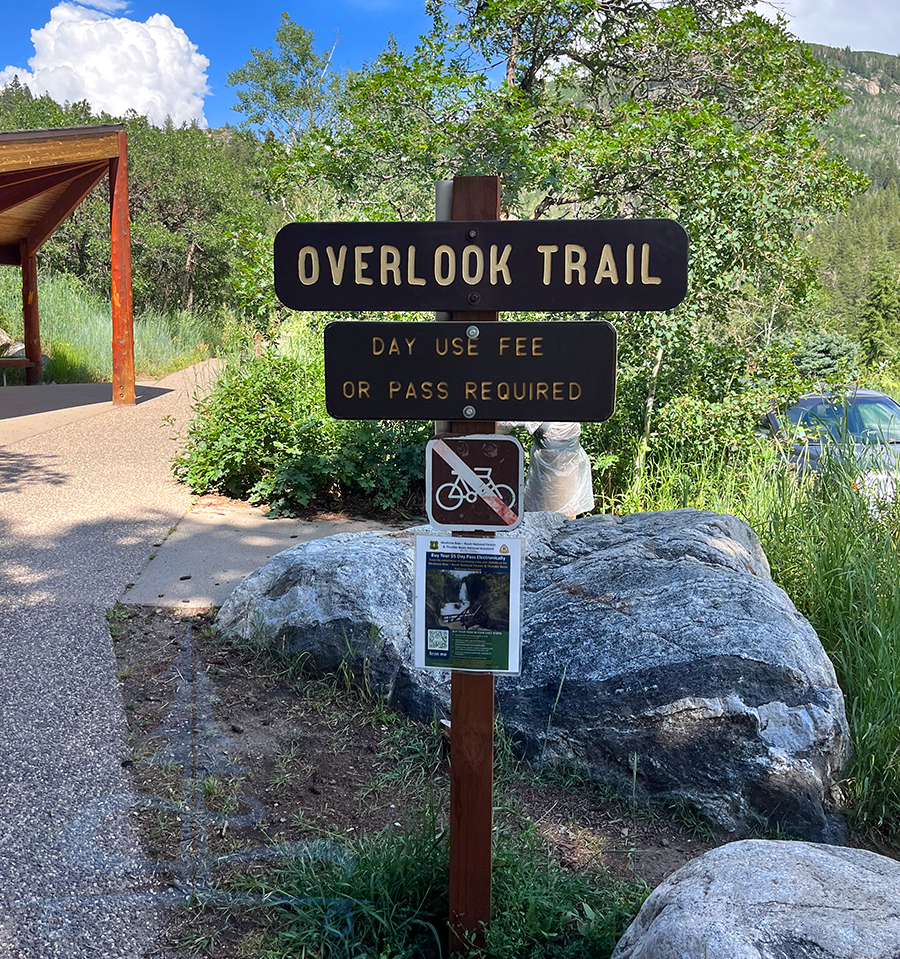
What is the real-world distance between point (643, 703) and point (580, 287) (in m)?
1.66

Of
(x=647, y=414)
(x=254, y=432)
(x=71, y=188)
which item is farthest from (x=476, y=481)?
(x=71, y=188)

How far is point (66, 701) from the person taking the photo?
350 centimetres

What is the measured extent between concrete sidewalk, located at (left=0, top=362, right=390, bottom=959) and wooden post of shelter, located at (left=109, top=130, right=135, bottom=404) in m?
1.36

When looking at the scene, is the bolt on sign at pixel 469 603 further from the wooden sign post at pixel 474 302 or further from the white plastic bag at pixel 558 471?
the white plastic bag at pixel 558 471

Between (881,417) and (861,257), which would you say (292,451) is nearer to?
(881,417)

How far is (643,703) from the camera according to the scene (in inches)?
120

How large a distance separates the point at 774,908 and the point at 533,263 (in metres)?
1.53

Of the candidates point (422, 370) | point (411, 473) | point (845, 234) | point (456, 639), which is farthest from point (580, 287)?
point (845, 234)

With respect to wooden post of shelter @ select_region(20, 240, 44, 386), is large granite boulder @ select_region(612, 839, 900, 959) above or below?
below

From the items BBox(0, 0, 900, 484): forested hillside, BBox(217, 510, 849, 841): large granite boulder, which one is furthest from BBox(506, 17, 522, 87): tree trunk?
BBox(217, 510, 849, 841): large granite boulder

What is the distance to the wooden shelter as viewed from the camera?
Answer: 388 inches

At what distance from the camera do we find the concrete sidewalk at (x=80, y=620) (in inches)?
92.6

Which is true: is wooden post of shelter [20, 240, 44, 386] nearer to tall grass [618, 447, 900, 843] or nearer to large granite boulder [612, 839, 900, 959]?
tall grass [618, 447, 900, 843]

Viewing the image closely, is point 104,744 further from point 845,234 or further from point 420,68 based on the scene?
point 845,234
